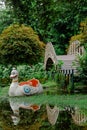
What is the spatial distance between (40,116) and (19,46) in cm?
1498

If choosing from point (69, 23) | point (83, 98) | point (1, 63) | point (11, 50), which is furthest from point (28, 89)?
point (69, 23)

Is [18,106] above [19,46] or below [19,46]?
below

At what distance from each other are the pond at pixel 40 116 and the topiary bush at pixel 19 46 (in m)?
10.5

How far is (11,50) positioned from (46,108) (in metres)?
13.2

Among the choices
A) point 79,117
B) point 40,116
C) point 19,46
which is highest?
point 19,46

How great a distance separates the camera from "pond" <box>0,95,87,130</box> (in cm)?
1066

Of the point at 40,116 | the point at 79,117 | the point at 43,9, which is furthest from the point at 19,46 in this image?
the point at 79,117

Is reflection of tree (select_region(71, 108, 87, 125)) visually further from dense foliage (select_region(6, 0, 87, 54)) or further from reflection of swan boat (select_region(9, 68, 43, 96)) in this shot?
reflection of swan boat (select_region(9, 68, 43, 96))

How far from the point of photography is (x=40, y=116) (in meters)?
12.5

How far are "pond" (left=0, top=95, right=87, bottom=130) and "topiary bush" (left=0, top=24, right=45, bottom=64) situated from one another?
34.6 ft

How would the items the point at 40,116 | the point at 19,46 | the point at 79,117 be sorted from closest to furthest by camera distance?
the point at 79,117
the point at 40,116
the point at 19,46

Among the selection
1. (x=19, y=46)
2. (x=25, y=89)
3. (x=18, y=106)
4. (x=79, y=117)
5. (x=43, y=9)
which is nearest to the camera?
(x=79, y=117)

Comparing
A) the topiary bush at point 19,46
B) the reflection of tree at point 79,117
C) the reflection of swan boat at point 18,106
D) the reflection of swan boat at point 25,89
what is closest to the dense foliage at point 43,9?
the reflection of swan boat at point 18,106

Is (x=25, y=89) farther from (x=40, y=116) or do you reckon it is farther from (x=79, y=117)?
(x=79, y=117)
